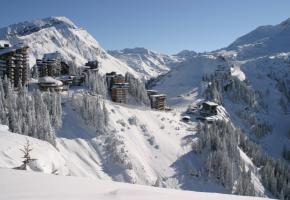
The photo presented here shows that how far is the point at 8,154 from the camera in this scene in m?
44.2

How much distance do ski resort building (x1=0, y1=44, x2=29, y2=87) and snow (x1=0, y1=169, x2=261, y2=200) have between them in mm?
95105

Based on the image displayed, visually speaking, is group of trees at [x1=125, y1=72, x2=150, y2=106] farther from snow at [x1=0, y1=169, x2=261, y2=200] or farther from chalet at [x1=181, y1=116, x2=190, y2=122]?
snow at [x1=0, y1=169, x2=261, y2=200]

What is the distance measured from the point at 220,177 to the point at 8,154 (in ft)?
206

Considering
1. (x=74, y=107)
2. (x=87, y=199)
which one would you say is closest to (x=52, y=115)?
(x=74, y=107)

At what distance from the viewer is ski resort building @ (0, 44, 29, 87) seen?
4218 inches

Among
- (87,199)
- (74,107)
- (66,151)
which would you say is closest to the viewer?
(87,199)

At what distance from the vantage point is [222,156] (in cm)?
9650

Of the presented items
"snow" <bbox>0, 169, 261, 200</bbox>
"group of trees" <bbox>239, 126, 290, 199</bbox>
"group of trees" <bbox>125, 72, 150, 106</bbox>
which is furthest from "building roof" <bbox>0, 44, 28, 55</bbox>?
"snow" <bbox>0, 169, 261, 200</bbox>

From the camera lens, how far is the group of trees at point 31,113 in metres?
72.6

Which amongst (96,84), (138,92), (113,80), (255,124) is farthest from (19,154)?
(255,124)

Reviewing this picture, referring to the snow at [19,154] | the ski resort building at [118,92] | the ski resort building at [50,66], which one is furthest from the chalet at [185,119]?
the snow at [19,154]

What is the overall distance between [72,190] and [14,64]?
10144 cm

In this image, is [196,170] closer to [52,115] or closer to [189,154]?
[189,154]

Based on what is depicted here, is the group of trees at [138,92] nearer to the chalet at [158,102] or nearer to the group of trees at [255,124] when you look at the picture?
the chalet at [158,102]
